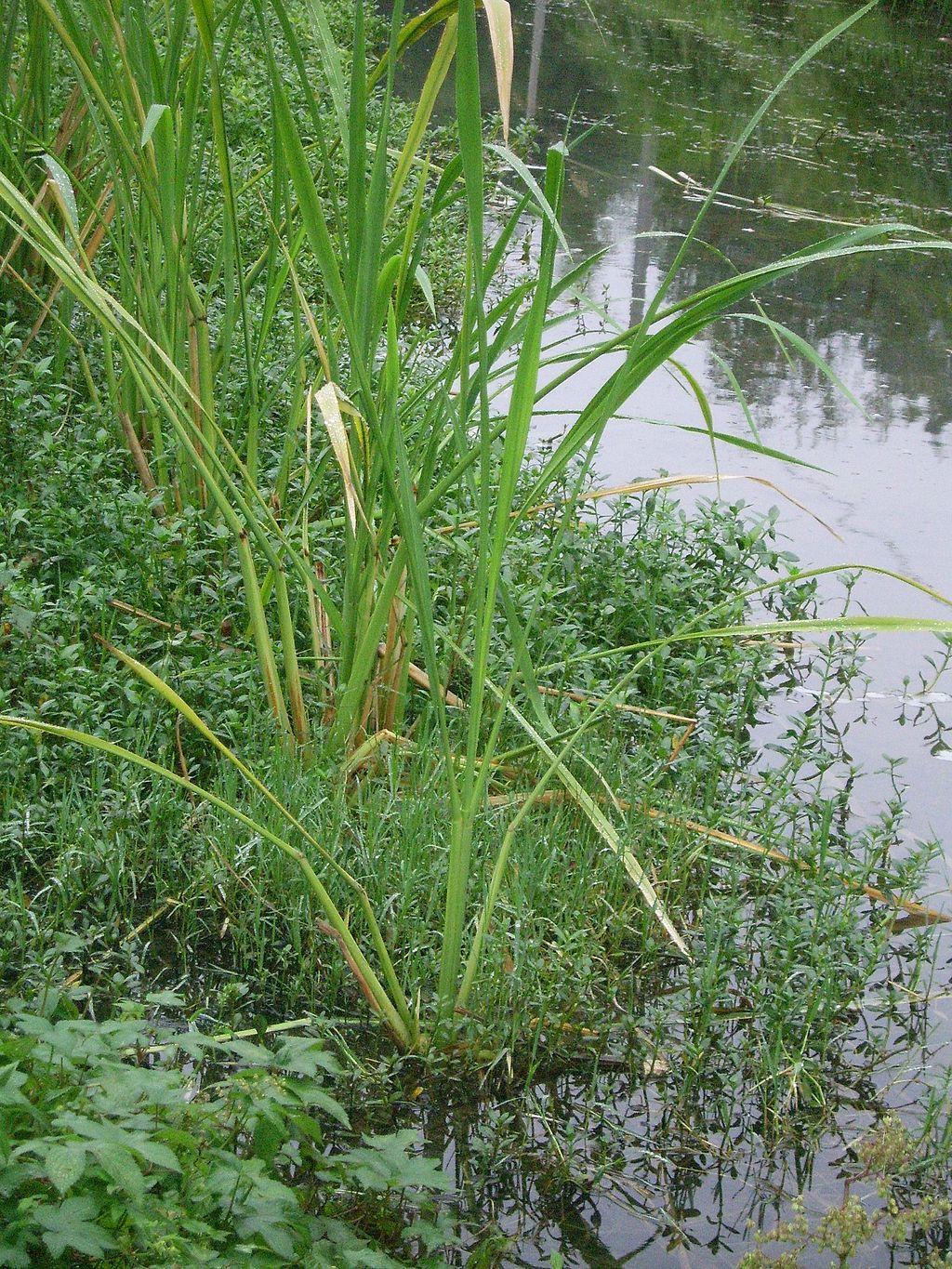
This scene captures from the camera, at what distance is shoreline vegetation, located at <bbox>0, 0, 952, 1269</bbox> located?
1512mm

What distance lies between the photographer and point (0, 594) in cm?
253

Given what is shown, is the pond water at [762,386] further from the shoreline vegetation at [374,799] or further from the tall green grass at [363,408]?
the tall green grass at [363,408]

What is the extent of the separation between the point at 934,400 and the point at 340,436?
3.50 m

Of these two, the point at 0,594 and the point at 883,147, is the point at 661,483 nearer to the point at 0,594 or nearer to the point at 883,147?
the point at 0,594

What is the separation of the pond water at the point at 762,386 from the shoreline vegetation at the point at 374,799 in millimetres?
37

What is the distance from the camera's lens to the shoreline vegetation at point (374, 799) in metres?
1.51

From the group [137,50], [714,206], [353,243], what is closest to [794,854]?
[353,243]

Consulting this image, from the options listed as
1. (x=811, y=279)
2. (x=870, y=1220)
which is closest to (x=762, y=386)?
(x=811, y=279)

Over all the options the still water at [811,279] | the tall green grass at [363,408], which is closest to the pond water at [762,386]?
the still water at [811,279]

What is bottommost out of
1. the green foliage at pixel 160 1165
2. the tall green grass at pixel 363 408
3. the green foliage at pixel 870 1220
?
the green foliage at pixel 870 1220

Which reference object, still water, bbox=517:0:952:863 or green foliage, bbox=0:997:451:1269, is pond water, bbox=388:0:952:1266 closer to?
still water, bbox=517:0:952:863

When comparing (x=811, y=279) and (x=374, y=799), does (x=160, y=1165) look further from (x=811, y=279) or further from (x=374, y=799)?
(x=811, y=279)

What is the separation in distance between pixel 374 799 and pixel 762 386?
10.6 ft

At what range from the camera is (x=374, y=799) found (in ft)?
7.40
